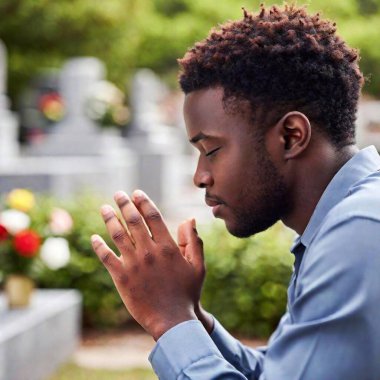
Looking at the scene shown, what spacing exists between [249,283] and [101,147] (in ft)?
30.9

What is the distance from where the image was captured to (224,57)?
1781 millimetres

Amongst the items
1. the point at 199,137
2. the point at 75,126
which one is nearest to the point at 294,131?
the point at 199,137

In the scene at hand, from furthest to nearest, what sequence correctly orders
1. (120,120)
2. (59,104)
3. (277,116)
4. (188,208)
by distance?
(120,120) < (59,104) < (188,208) < (277,116)

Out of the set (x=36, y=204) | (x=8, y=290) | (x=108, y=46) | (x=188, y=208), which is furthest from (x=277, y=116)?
(x=108, y=46)

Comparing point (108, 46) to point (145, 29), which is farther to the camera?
point (145, 29)

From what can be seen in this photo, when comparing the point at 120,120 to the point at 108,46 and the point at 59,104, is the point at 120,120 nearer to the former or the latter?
the point at 59,104

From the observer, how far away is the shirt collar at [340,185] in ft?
5.74

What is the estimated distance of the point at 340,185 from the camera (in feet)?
5.74

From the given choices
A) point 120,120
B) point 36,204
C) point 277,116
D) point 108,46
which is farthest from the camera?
point 108,46

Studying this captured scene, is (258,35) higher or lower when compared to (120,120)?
higher

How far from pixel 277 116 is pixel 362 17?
124ft

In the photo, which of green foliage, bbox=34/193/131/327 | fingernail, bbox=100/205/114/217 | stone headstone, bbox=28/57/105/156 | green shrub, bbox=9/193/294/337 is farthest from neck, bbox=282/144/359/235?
stone headstone, bbox=28/57/105/156

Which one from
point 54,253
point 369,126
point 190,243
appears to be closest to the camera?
point 190,243

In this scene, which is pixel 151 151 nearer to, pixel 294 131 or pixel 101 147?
pixel 101 147
